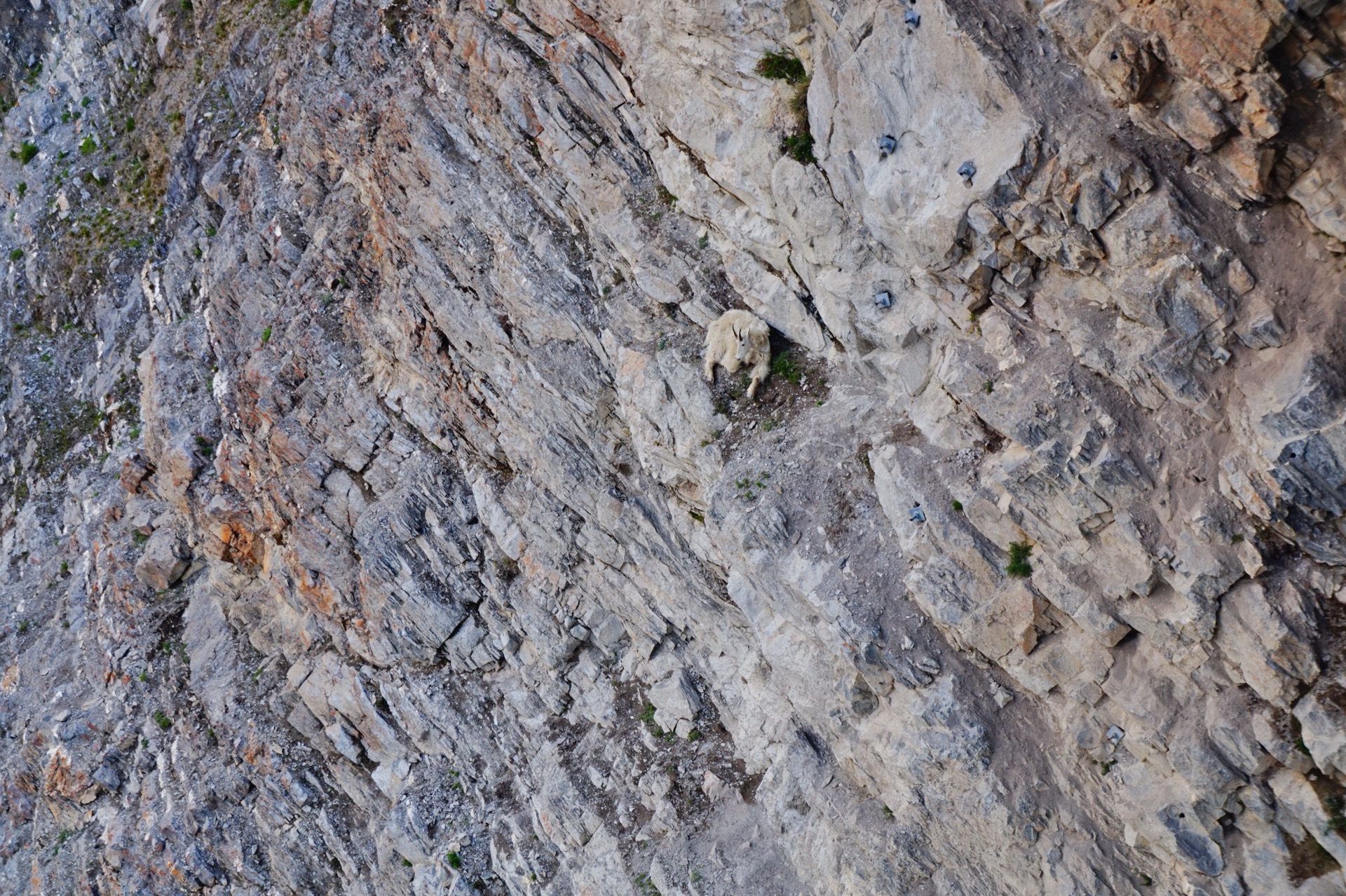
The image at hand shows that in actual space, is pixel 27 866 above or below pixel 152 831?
below

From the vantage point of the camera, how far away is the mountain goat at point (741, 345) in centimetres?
1717

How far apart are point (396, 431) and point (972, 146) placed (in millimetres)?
16614

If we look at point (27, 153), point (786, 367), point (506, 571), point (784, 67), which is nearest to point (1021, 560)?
point (786, 367)

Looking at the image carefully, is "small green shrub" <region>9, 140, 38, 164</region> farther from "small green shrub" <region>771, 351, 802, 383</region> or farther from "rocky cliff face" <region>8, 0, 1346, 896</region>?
"small green shrub" <region>771, 351, 802, 383</region>

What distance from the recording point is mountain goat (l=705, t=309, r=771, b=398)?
17.2m

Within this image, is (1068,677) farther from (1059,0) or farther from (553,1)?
(553,1)

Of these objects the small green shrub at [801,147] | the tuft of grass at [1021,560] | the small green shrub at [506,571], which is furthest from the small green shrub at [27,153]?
the tuft of grass at [1021,560]

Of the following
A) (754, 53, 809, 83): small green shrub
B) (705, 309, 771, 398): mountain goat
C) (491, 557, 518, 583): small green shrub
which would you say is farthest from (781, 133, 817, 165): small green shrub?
(491, 557, 518, 583): small green shrub

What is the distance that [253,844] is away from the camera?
2398cm

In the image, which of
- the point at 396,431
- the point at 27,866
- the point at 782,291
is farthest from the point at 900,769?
the point at 27,866

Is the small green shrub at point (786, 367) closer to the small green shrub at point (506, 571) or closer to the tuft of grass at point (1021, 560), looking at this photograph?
the tuft of grass at point (1021, 560)

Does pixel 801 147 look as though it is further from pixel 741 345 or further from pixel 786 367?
pixel 786 367

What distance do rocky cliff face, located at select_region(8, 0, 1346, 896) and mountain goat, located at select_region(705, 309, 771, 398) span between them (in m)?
0.30

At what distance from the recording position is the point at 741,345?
677 inches
